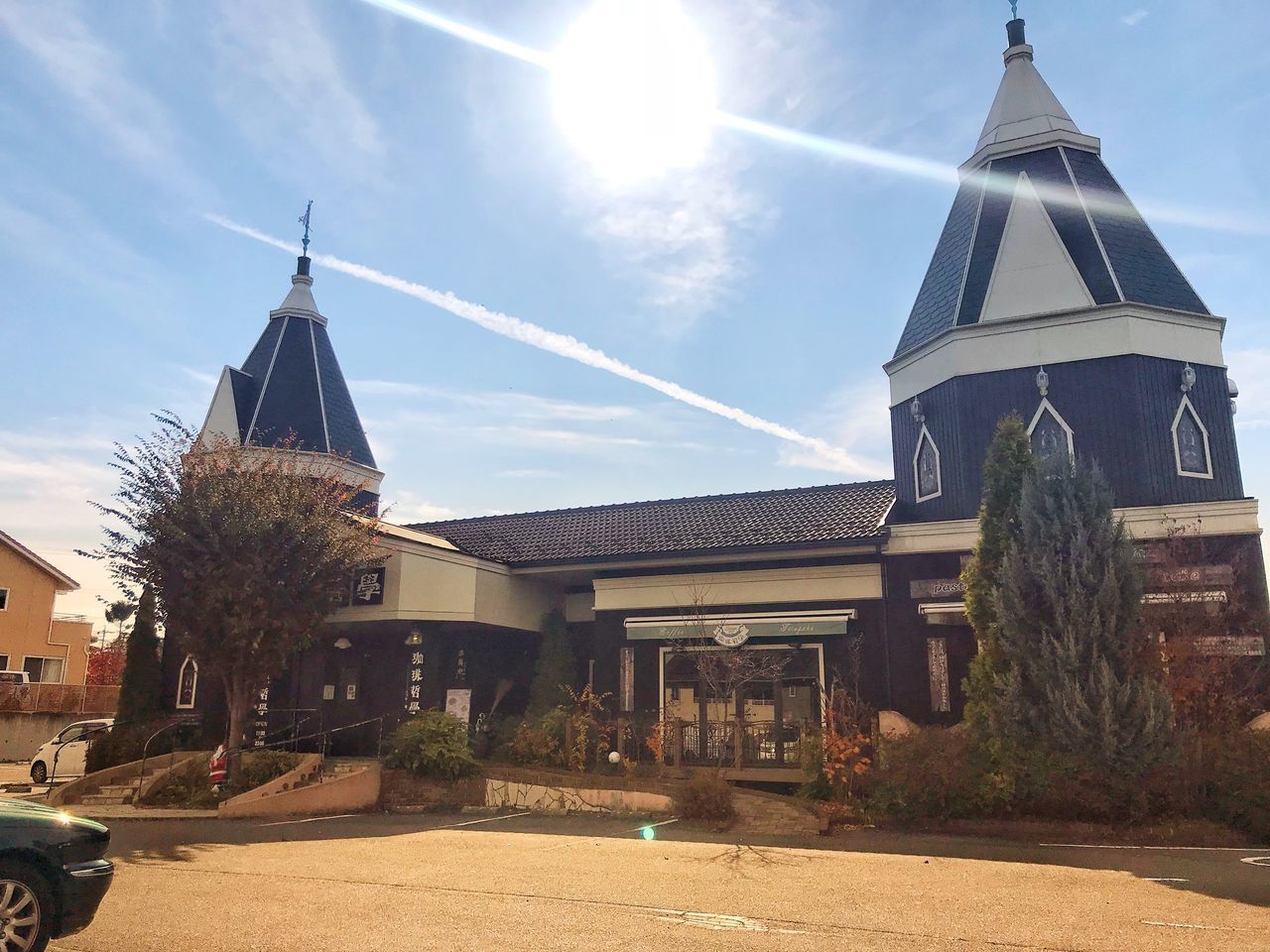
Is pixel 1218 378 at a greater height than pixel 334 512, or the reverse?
pixel 1218 378

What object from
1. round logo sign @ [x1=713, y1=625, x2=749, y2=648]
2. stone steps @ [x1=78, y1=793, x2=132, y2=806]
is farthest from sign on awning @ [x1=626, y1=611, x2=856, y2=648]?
stone steps @ [x1=78, y1=793, x2=132, y2=806]

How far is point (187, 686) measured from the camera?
23.9m

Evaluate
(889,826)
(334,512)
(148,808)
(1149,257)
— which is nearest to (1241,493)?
(1149,257)

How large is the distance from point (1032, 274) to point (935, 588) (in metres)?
7.40

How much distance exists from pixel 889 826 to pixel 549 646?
9739 millimetres

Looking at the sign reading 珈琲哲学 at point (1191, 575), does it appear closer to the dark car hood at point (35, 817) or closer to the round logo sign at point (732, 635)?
the round logo sign at point (732, 635)

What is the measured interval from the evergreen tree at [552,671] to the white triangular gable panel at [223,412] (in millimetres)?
12332

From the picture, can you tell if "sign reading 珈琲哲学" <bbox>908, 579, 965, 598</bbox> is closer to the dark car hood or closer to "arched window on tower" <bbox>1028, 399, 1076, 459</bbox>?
"arched window on tower" <bbox>1028, 399, 1076, 459</bbox>

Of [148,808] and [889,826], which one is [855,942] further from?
[148,808]

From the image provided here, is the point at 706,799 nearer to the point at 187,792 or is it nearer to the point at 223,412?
the point at 187,792

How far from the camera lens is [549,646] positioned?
21.4 metres

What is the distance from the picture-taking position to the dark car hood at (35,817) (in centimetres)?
621

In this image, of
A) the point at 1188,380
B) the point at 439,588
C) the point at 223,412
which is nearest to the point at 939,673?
the point at 1188,380

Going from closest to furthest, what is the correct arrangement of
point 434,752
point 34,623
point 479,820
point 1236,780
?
1. point 1236,780
2. point 479,820
3. point 434,752
4. point 34,623
